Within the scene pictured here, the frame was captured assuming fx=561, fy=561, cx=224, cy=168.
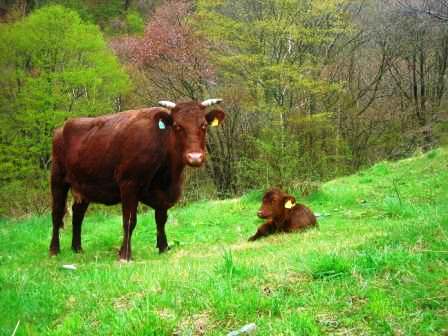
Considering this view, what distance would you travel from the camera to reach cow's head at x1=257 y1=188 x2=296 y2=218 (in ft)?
32.7

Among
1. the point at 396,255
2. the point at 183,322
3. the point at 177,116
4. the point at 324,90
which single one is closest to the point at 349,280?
the point at 396,255

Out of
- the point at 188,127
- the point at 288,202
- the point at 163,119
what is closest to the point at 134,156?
the point at 163,119

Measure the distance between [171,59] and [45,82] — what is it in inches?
264

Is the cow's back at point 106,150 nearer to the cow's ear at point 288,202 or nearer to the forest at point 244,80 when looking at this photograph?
the cow's ear at point 288,202

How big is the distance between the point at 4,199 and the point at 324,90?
15.6 metres

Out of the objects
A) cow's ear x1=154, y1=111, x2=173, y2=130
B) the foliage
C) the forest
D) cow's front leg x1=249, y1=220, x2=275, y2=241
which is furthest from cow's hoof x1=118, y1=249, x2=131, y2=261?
the foliage

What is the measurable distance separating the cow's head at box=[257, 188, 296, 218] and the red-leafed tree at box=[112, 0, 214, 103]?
18213 mm

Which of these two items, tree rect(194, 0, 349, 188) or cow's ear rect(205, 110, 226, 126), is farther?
tree rect(194, 0, 349, 188)

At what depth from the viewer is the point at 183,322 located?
4.16m

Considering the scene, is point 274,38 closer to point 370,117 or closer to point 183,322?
point 370,117

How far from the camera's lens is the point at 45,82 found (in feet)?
96.0

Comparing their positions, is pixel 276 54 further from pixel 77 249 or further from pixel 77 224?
pixel 77 249

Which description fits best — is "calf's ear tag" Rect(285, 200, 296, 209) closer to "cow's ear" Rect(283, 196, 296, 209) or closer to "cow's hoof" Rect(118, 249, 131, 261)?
"cow's ear" Rect(283, 196, 296, 209)

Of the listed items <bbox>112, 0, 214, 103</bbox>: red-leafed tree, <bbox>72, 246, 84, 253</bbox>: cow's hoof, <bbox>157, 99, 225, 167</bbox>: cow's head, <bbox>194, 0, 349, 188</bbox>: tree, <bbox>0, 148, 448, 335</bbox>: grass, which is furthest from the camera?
<bbox>112, 0, 214, 103</bbox>: red-leafed tree
